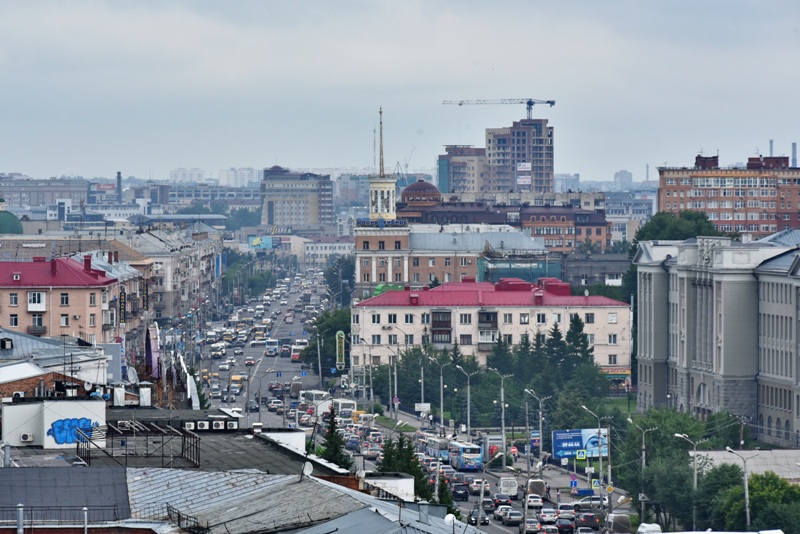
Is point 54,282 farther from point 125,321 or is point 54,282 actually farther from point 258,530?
point 258,530

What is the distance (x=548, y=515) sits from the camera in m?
84.4

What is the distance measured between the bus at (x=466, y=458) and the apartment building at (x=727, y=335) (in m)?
22.1

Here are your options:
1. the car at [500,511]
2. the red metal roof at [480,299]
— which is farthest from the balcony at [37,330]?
the car at [500,511]

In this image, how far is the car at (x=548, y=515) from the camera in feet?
275

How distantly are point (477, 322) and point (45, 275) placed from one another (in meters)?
35.3

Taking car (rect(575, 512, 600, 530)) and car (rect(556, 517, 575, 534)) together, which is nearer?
car (rect(556, 517, 575, 534))

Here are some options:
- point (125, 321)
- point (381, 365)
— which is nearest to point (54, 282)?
point (125, 321)

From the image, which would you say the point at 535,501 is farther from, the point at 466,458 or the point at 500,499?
the point at 466,458

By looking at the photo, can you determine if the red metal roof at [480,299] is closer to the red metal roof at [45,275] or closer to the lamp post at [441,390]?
the lamp post at [441,390]

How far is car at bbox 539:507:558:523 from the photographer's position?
8369cm

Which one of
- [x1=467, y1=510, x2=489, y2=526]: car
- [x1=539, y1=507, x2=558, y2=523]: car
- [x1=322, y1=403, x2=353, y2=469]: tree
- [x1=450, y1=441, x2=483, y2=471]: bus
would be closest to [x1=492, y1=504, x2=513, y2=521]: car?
[x1=467, y1=510, x2=489, y2=526]: car

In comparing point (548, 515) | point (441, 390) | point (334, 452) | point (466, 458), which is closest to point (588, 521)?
point (548, 515)

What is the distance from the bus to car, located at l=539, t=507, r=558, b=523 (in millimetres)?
20239

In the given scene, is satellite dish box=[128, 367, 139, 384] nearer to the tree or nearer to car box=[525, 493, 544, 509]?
car box=[525, 493, 544, 509]
